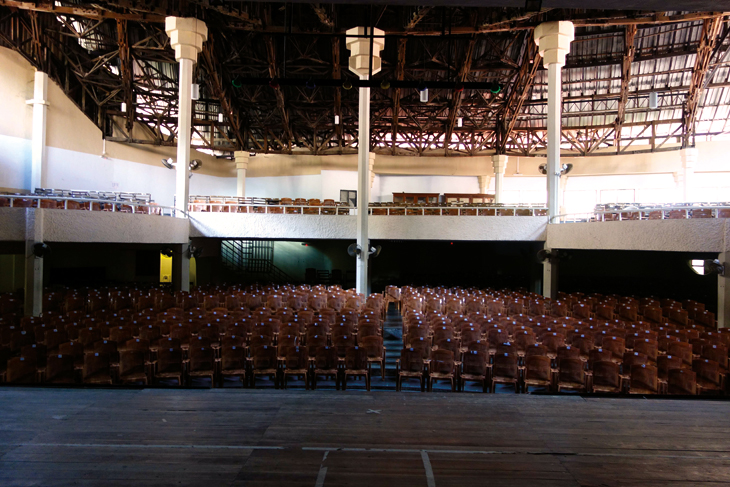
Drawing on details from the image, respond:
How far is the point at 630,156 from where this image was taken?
2814 cm

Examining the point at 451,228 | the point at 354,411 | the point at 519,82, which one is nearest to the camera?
the point at 354,411

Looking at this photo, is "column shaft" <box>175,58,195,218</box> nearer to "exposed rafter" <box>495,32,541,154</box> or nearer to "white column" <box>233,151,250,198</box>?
"white column" <box>233,151,250,198</box>

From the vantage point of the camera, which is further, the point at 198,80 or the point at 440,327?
the point at 198,80

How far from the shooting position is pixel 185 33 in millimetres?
17656

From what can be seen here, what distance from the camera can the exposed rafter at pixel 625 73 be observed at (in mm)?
20688

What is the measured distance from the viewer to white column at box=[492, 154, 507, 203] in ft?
92.9

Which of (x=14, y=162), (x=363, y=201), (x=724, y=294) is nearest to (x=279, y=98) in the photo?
(x=363, y=201)

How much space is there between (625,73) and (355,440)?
2618 centimetres

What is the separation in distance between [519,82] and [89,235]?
2167cm

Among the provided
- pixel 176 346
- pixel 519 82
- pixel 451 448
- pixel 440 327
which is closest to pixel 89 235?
pixel 176 346

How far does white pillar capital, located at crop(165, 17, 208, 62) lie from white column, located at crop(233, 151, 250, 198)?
10.3 meters

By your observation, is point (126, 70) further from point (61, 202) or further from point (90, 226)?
point (90, 226)

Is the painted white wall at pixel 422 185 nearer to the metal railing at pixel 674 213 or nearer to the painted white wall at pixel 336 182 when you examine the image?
the painted white wall at pixel 336 182

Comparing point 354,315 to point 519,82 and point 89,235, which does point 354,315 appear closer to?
point 89,235
